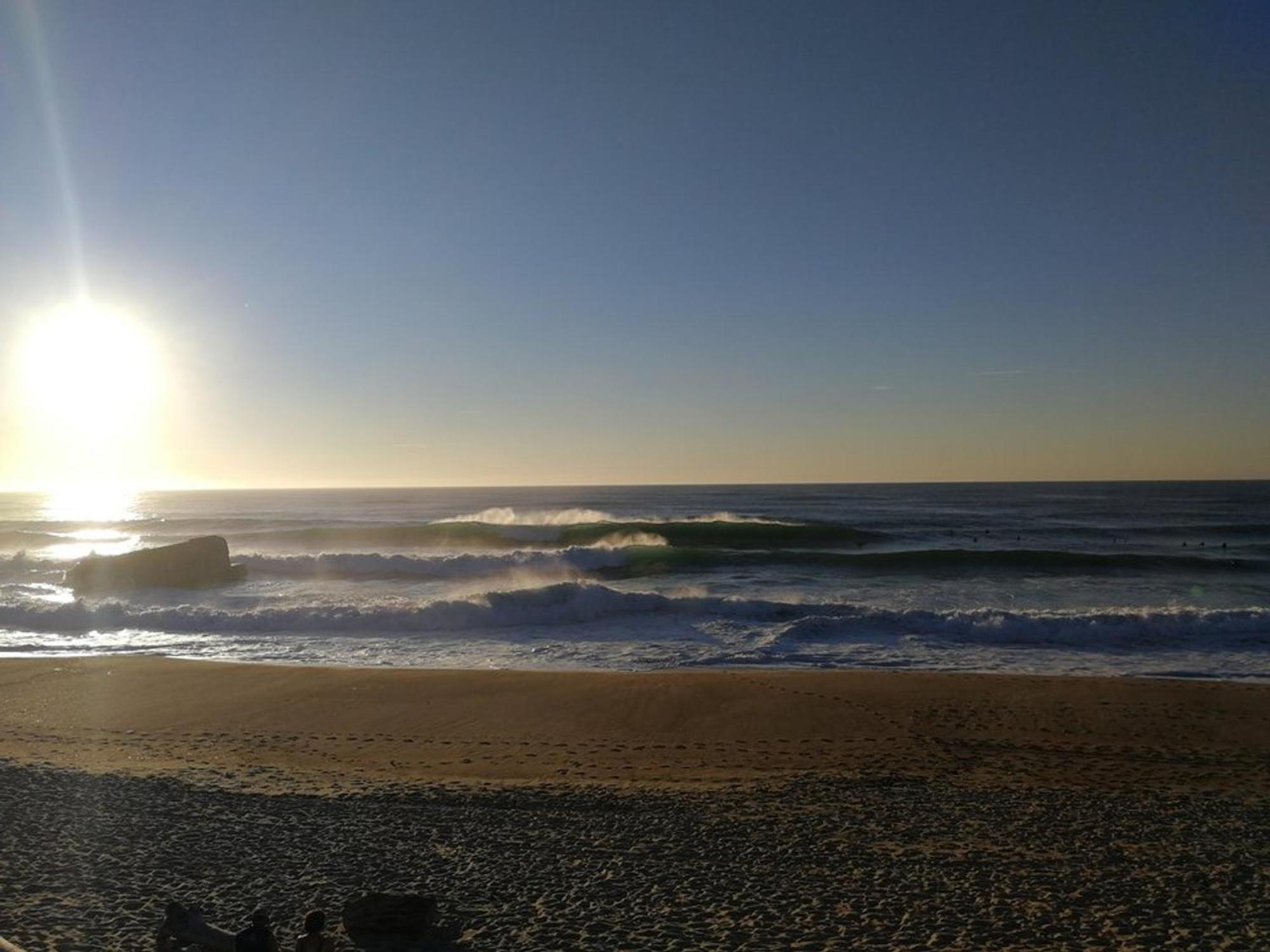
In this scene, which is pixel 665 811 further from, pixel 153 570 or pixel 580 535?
pixel 580 535

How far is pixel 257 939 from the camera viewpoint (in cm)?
399

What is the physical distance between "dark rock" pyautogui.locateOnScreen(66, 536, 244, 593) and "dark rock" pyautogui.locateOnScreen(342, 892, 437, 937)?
921 inches

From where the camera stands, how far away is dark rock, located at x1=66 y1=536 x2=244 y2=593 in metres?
25.0

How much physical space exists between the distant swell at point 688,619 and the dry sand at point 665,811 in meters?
4.30

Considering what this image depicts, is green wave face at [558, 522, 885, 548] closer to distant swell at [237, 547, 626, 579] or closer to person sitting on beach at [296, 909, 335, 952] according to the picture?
distant swell at [237, 547, 626, 579]

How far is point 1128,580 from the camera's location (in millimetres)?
→ 25297

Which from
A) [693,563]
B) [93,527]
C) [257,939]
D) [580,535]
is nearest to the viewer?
[257,939]

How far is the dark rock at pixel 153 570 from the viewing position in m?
25.0

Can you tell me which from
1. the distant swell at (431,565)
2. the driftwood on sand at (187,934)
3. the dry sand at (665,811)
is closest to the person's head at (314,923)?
the driftwood on sand at (187,934)

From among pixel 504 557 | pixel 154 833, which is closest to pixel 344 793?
pixel 154 833

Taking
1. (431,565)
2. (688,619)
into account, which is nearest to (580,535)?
(431,565)

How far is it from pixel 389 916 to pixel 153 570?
2432cm

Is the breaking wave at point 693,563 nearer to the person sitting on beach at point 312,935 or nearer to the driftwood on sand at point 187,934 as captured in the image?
the driftwood on sand at point 187,934

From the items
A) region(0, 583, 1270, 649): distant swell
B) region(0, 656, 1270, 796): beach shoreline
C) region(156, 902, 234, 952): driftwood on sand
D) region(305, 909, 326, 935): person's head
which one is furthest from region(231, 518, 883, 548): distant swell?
region(305, 909, 326, 935): person's head
